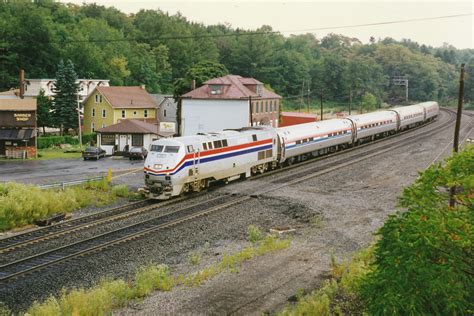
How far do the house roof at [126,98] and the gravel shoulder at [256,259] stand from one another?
5091cm

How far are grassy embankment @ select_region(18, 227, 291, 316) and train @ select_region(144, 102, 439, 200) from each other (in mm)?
8691

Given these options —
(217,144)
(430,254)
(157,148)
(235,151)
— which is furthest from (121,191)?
(430,254)

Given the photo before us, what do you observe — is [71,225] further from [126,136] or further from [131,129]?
[126,136]

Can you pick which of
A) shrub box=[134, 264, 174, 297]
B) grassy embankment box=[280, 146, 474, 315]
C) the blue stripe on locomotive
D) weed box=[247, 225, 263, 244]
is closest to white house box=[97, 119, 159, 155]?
the blue stripe on locomotive

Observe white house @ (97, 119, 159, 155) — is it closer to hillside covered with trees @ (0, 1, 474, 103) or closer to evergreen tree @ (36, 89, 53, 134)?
evergreen tree @ (36, 89, 53, 134)

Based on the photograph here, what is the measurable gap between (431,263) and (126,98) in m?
78.4

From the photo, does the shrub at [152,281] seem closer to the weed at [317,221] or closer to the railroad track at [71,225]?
the railroad track at [71,225]

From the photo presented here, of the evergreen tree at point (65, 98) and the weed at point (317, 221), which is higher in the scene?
the evergreen tree at point (65, 98)

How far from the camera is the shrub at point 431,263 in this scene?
362 inches

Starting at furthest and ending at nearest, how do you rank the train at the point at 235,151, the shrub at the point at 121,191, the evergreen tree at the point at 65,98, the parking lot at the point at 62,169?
the evergreen tree at the point at 65,98 → the parking lot at the point at 62,169 → the shrub at the point at 121,191 → the train at the point at 235,151

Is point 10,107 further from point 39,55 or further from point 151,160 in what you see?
point 39,55

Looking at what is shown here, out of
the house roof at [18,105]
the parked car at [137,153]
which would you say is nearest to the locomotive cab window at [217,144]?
the parked car at [137,153]

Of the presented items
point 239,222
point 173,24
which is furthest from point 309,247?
point 173,24

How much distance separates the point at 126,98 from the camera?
276 ft
